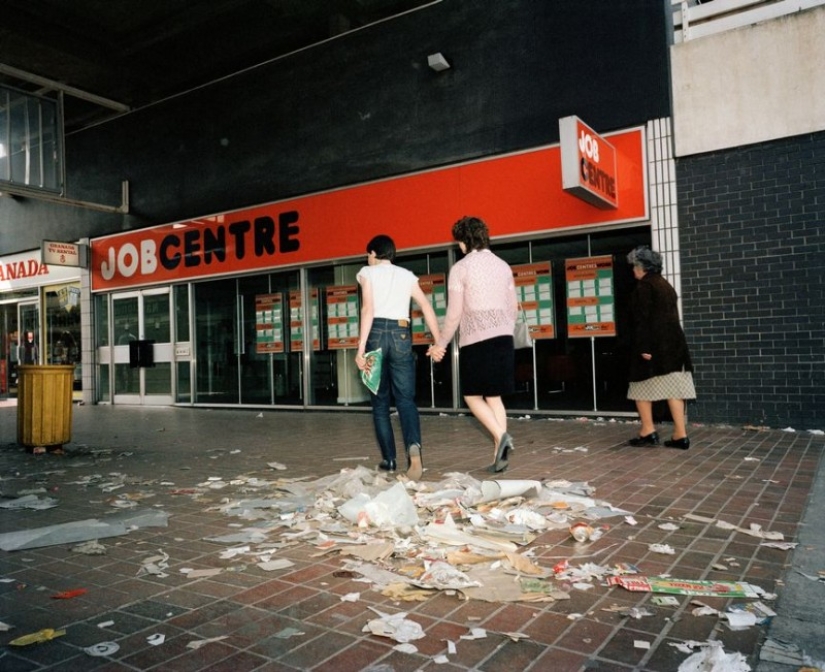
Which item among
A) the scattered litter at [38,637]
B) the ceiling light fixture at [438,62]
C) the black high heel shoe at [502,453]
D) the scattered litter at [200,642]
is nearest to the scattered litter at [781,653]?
the scattered litter at [200,642]

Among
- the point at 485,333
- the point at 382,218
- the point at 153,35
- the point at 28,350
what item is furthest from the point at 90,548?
the point at 28,350

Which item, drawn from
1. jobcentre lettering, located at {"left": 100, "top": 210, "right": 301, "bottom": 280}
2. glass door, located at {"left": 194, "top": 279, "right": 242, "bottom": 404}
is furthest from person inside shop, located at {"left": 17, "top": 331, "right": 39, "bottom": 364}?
glass door, located at {"left": 194, "top": 279, "right": 242, "bottom": 404}

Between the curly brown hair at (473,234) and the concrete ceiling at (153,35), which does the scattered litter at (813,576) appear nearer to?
the curly brown hair at (473,234)

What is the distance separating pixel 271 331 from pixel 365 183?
11.6ft

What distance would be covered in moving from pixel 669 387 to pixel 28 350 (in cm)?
1717

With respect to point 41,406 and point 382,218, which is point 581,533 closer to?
point 41,406

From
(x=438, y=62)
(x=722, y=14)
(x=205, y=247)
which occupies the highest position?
(x=438, y=62)

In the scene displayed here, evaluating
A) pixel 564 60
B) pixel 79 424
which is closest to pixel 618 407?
pixel 564 60

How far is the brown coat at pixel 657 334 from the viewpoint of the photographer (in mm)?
6113

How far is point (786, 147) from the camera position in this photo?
7.49 m

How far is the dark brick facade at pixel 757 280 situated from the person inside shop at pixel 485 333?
4053 mm

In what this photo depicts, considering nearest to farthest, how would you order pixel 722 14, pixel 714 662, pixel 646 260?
1. pixel 714 662
2. pixel 646 260
3. pixel 722 14

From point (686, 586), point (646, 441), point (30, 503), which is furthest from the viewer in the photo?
point (646, 441)

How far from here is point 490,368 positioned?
4965 millimetres
